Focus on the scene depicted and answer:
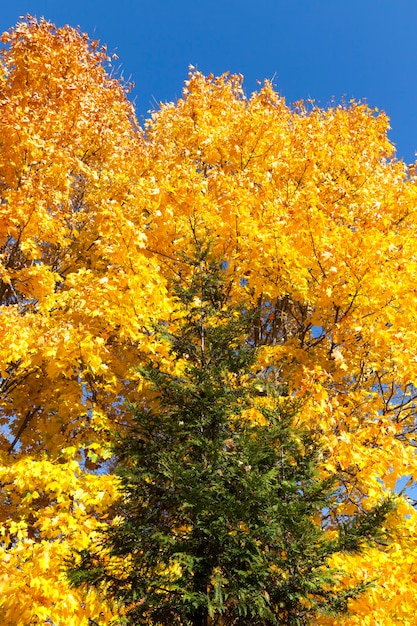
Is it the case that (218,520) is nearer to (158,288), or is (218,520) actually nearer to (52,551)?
(52,551)

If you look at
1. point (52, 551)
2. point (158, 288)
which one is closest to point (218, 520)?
→ point (52, 551)

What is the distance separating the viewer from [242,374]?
20.0ft

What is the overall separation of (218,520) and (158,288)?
9.98ft

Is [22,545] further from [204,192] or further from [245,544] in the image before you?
[204,192]

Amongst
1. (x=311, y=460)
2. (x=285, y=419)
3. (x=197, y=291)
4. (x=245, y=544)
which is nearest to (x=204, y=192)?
(x=197, y=291)

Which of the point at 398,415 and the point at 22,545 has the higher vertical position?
the point at 398,415

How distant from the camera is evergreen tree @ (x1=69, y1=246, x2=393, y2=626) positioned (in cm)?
432

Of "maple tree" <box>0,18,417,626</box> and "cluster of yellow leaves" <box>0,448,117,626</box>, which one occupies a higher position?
"maple tree" <box>0,18,417,626</box>

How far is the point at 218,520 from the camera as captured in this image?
4.29 meters

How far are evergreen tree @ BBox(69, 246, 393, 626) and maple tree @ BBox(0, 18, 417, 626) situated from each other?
1.00 feet

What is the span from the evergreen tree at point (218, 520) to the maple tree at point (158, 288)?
1.00 feet

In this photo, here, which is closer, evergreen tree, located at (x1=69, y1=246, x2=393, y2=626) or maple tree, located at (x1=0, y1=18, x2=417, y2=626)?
evergreen tree, located at (x1=69, y1=246, x2=393, y2=626)

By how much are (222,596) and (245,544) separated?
485 mm

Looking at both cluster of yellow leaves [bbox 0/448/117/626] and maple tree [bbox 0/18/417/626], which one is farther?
maple tree [bbox 0/18/417/626]
